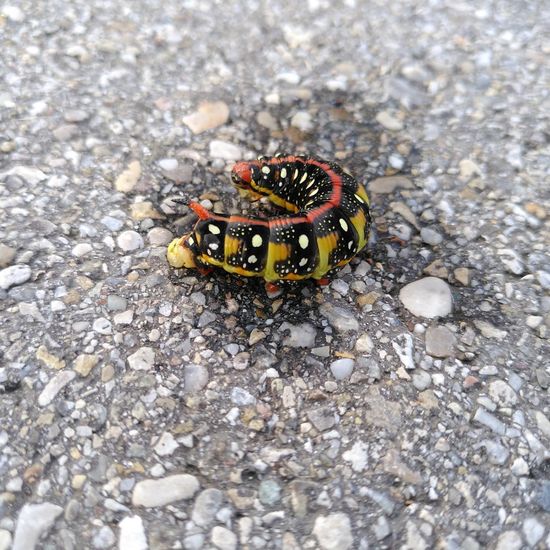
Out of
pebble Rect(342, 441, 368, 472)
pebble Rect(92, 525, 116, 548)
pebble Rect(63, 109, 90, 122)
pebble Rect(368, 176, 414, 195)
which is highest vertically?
pebble Rect(63, 109, 90, 122)

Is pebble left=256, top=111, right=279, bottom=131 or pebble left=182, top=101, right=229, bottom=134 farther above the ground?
pebble left=182, top=101, right=229, bottom=134

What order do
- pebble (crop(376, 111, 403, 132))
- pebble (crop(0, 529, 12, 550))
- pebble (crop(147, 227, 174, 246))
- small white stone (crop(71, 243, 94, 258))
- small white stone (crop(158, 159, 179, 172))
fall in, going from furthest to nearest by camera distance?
pebble (crop(376, 111, 403, 132))
small white stone (crop(158, 159, 179, 172))
pebble (crop(147, 227, 174, 246))
small white stone (crop(71, 243, 94, 258))
pebble (crop(0, 529, 12, 550))

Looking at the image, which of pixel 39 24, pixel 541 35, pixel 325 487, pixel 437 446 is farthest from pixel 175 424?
pixel 541 35

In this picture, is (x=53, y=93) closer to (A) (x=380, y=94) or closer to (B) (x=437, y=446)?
(A) (x=380, y=94)

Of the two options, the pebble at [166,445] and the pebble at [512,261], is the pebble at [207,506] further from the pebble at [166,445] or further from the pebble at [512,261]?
the pebble at [512,261]

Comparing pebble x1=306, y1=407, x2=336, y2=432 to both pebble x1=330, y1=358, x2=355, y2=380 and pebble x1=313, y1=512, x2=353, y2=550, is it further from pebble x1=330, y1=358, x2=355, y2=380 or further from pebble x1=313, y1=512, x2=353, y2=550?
pebble x1=313, y1=512, x2=353, y2=550

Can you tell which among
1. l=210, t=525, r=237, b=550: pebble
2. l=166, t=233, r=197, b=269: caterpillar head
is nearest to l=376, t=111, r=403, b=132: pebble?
l=166, t=233, r=197, b=269: caterpillar head

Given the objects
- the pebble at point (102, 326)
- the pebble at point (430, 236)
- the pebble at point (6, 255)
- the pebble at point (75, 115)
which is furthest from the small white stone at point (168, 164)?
the pebble at point (430, 236)
